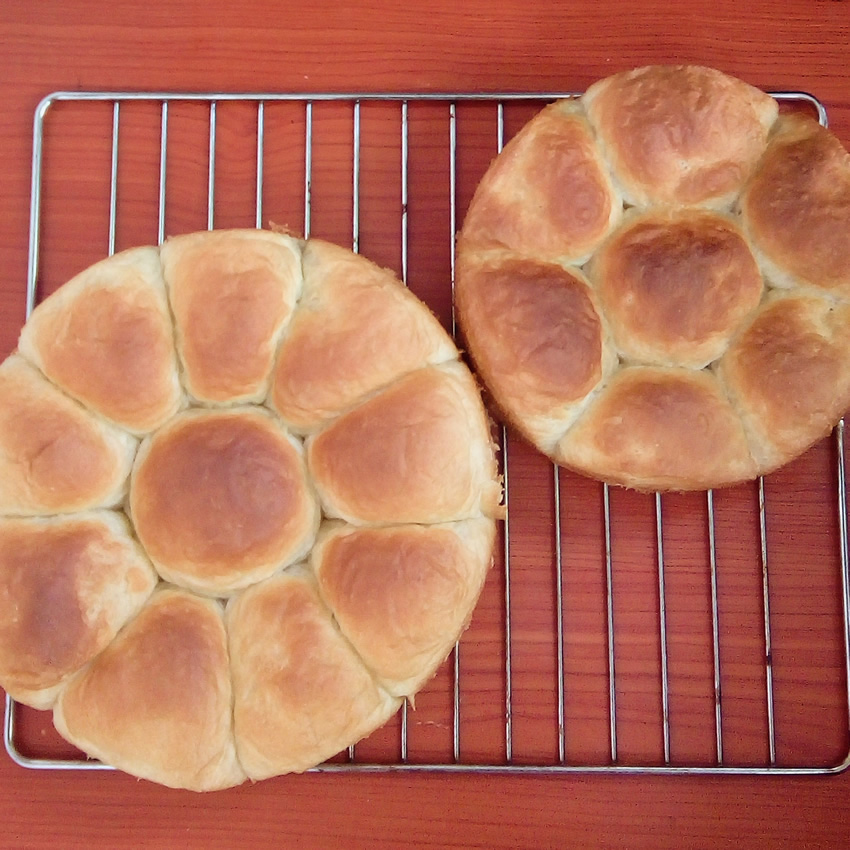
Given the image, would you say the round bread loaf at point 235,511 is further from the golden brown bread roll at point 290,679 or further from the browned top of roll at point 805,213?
the browned top of roll at point 805,213

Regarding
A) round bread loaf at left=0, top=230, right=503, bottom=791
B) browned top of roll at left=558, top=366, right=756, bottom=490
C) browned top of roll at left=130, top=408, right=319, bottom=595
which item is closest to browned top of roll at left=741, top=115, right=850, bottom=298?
browned top of roll at left=558, top=366, right=756, bottom=490

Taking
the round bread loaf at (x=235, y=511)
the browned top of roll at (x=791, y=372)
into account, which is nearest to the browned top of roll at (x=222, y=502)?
the round bread loaf at (x=235, y=511)

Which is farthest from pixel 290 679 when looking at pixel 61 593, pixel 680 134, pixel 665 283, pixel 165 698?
pixel 680 134

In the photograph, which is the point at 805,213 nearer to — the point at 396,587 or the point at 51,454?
the point at 396,587

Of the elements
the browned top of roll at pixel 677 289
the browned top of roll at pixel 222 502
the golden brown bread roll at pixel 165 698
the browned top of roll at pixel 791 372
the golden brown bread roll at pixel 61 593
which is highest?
the browned top of roll at pixel 677 289

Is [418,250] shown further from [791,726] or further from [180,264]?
[791,726]

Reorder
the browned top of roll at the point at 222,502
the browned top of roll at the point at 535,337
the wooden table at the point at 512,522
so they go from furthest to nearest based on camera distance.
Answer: the wooden table at the point at 512,522 < the browned top of roll at the point at 535,337 < the browned top of roll at the point at 222,502

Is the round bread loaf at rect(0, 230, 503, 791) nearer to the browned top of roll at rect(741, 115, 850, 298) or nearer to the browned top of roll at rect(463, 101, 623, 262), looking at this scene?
the browned top of roll at rect(463, 101, 623, 262)
